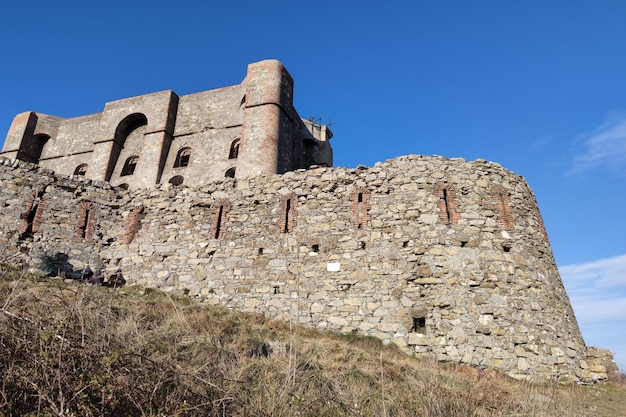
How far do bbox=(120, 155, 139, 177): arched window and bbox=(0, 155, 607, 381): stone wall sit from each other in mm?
12567

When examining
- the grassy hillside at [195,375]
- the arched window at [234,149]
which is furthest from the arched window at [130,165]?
the grassy hillside at [195,375]

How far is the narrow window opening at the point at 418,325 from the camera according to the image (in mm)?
9711

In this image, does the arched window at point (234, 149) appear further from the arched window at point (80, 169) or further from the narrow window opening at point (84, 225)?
the arched window at point (80, 169)

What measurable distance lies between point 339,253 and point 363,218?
1.22 meters

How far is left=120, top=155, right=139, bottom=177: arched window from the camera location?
25266 millimetres

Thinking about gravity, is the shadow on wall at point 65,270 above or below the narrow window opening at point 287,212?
below

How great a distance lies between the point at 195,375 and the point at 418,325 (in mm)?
6658

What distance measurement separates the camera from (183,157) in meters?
24.4

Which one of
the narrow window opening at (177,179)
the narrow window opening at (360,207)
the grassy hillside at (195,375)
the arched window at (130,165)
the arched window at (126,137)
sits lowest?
the grassy hillside at (195,375)

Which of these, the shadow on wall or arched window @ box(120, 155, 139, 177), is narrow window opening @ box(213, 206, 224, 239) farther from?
arched window @ box(120, 155, 139, 177)

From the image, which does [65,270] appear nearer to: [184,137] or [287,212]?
[287,212]

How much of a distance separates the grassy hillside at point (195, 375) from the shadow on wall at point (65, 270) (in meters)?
2.69

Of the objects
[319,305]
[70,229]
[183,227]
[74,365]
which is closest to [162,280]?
[183,227]

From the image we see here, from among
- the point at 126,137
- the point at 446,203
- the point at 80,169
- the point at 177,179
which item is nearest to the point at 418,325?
the point at 446,203
